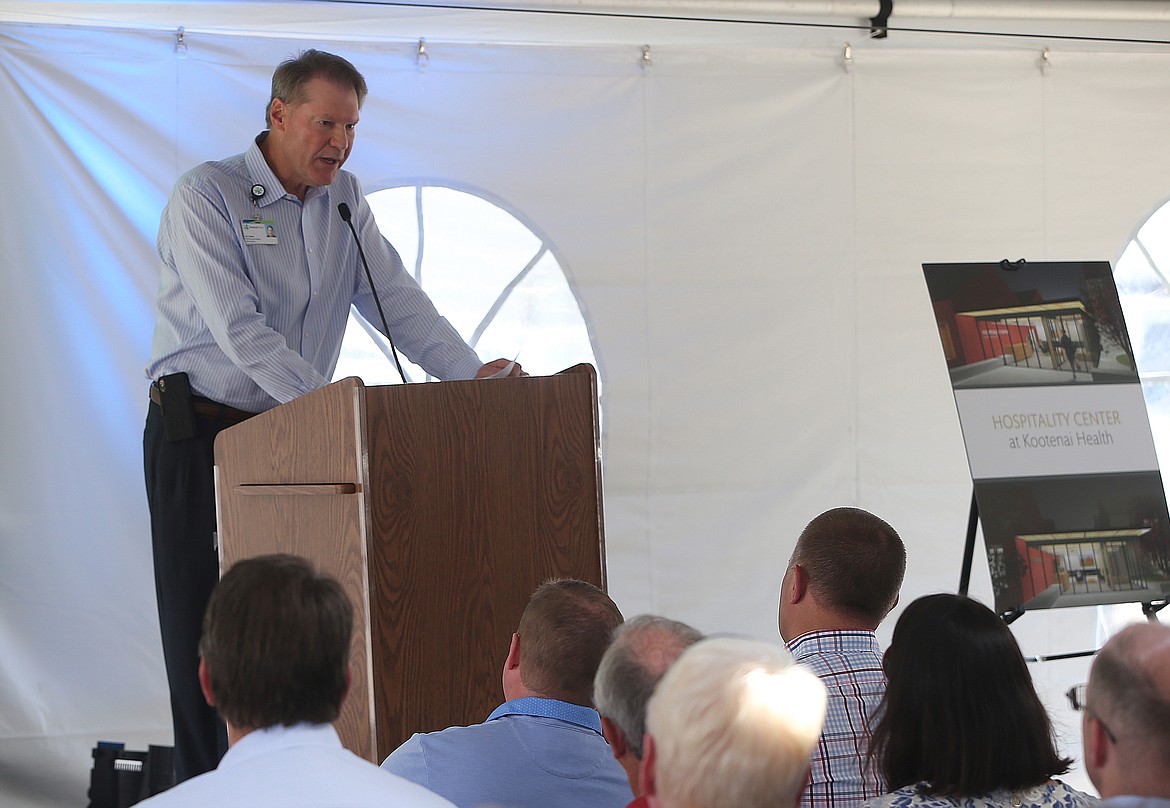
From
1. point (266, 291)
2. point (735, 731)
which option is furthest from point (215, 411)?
point (735, 731)

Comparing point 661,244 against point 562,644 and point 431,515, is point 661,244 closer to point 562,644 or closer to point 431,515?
point 431,515

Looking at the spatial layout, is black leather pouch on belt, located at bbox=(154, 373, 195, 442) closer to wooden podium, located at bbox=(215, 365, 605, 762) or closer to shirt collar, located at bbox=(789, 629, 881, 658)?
wooden podium, located at bbox=(215, 365, 605, 762)

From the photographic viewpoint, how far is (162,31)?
3617 mm

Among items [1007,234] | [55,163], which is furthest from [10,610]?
[1007,234]

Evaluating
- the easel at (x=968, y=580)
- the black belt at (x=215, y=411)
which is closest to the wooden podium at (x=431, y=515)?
the black belt at (x=215, y=411)

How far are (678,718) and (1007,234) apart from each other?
3641mm

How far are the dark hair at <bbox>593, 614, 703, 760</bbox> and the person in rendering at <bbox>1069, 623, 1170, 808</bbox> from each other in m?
0.49

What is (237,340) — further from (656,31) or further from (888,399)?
(888,399)

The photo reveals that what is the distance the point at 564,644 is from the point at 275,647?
56 centimetres

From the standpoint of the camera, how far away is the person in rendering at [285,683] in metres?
1.24

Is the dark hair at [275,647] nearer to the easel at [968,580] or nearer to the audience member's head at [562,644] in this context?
the audience member's head at [562,644]

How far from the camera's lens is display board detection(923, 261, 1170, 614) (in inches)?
131

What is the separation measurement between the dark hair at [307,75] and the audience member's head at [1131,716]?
Result: 6.98ft

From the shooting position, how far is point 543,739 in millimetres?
1737
